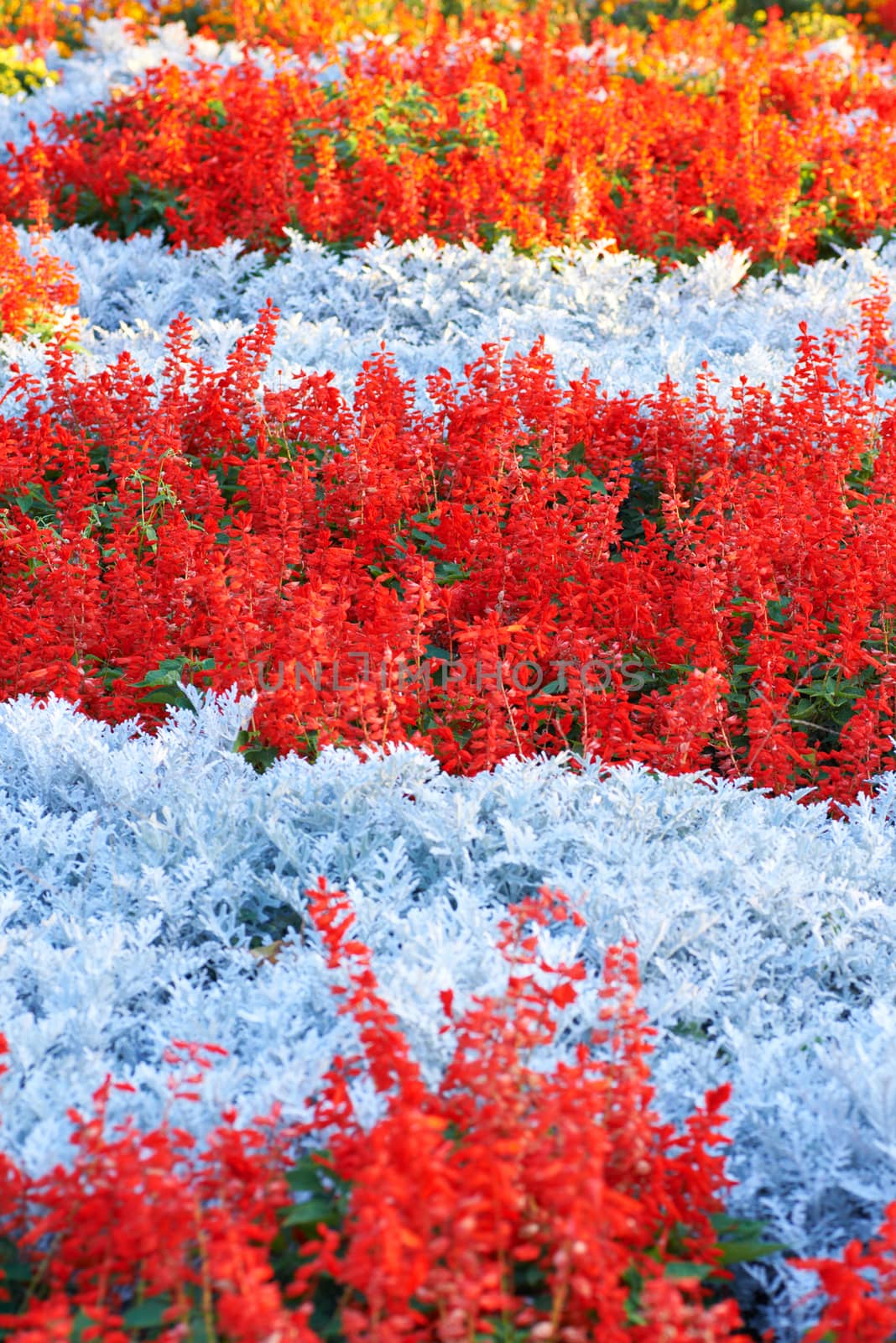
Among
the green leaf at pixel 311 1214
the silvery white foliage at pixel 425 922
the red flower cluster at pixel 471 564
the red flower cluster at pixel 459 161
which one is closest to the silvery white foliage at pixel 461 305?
the red flower cluster at pixel 459 161

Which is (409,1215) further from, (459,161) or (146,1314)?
(459,161)

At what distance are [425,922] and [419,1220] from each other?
91 centimetres

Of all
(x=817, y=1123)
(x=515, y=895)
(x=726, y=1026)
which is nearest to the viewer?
(x=817, y=1123)

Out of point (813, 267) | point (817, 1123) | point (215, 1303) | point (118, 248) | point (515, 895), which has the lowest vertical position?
point (215, 1303)

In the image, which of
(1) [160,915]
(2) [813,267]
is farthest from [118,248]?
(1) [160,915]

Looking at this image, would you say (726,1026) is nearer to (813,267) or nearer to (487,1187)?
(487,1187)

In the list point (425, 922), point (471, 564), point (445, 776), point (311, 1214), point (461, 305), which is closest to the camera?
point (311, 1214)

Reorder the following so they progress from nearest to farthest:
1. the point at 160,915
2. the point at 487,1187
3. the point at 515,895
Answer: the point at 487,1187 < the point at 160,915 < the point at 515,895

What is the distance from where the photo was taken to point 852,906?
2.81 meters

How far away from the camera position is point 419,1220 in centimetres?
174

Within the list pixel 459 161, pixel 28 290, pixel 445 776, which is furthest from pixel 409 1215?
pixel 459 161

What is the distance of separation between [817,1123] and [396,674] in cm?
141

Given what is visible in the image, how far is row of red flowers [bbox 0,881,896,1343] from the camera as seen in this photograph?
1.69 m

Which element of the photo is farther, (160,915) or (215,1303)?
(160,915)
